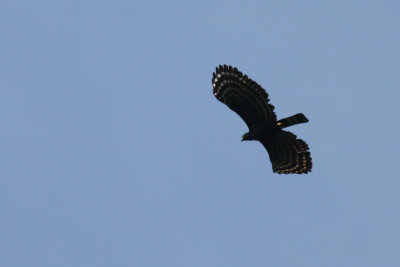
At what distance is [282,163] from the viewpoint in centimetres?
3975

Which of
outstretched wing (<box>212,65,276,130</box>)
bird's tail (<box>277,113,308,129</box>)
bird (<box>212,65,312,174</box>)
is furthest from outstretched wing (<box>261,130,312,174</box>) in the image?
outstretched wing (<box>212,65,276,130</box>)

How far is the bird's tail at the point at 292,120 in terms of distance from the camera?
118 ft

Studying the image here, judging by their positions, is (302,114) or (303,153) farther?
(303,153)

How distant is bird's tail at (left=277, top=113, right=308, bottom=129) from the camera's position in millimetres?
36000

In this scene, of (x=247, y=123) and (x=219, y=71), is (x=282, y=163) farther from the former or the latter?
(x=219, y=71)

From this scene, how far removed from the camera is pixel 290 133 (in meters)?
38.2

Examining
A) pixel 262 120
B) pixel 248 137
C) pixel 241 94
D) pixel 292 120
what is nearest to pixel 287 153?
pixel 248 137

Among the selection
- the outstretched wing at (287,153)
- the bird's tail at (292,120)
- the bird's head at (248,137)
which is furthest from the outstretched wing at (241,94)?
the outstretched wing at (287,153)

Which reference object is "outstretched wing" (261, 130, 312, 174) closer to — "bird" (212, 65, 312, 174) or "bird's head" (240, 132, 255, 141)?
"bird" (212, 65, 312, 174)

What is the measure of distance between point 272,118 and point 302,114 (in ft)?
5.21

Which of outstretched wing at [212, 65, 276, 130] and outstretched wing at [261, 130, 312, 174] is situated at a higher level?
outstretched wing at [212, 65, 276, 130]

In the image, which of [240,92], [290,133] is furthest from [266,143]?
[240,92]

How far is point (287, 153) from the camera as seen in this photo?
1549 inches

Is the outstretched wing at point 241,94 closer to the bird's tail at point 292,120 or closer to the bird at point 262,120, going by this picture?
the bird at point 262,120
